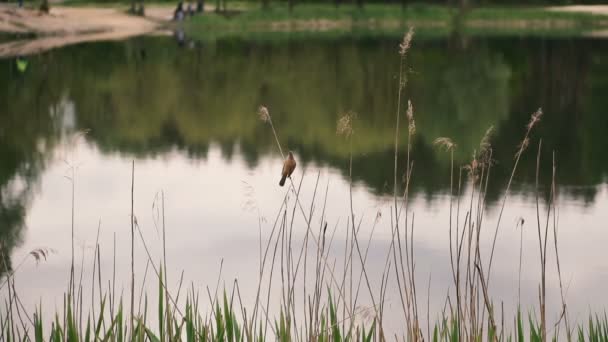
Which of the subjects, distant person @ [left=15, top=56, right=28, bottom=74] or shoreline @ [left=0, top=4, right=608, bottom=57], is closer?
distant person @ [left=15, top=56, right=28, bottom=74]

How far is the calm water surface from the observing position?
805 cm

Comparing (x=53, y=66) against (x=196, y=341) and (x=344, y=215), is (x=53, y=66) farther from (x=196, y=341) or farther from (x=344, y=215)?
(x=196, y=341)

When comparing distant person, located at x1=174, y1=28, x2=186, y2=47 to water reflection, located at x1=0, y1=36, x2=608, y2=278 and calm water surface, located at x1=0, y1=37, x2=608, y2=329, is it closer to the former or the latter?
water reflection, located at x1=0, y1=36, x2=608, y2=278

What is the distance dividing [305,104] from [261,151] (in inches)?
207

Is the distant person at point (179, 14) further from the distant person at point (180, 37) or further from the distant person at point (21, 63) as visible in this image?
the distant person at point (21, 63)

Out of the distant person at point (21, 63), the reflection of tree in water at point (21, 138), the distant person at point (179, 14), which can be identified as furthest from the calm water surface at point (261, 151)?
the distant person at point (179, 14)

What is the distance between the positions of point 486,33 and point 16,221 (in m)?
36.4

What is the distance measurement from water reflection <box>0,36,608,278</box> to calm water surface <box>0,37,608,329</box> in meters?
0.06

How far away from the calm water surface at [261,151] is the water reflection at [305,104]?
6 cm

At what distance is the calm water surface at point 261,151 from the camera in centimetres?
805

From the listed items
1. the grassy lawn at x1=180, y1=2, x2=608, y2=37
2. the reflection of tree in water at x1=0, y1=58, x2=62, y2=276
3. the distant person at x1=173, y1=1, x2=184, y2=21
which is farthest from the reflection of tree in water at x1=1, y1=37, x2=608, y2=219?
the grassy lawn at x1=180, y1=2, x2=608, y2=37

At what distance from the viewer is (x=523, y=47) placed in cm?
3594

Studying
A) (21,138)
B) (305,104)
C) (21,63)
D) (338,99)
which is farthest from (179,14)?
(21,138)

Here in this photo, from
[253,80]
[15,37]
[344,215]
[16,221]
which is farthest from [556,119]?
[15,37]
